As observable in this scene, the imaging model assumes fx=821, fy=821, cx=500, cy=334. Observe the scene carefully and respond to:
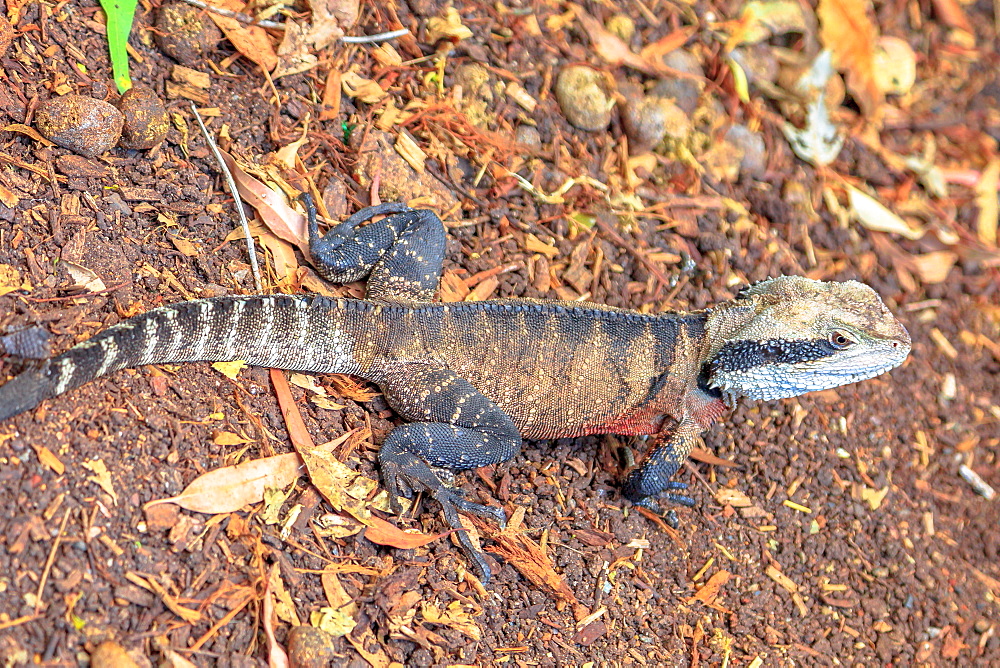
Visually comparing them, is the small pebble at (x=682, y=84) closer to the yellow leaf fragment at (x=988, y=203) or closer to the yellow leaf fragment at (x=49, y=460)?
the yellow leaf fragment at (x=988, y=203)

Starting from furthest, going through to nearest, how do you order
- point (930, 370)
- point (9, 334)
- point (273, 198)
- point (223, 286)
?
point (930, 370)
point (273, 198)
point (223, 286)
point (9, 334)

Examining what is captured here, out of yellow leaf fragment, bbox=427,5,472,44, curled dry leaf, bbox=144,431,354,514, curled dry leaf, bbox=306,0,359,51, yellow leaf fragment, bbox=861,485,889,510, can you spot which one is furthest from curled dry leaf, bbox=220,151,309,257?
yellow leaf fragment, bbox=861,485,889,510

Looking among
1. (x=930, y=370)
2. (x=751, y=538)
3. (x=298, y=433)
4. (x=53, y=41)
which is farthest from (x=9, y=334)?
(x=930, y=370)

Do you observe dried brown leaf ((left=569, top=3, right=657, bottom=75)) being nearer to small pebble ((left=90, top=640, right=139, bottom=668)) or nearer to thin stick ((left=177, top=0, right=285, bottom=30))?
thin stick ((left=177, top=0, right=285, bottom=30))

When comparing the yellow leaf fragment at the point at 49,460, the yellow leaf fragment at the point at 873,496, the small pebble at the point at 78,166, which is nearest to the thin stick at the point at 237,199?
the small pebble at the point at 78,166

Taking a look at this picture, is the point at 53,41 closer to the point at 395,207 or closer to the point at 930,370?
the point at 395,207

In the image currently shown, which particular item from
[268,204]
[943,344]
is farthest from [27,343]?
[943,344]
